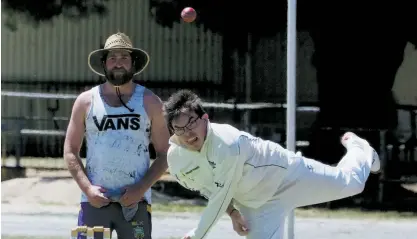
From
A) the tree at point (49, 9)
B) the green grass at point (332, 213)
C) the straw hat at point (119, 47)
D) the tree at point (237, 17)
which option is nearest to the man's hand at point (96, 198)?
the straw hat at point (119, 47)

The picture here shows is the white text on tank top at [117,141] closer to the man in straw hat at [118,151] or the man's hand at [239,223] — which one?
the man in straw hat at [118,151]

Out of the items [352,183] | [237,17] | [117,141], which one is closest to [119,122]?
[117,141]

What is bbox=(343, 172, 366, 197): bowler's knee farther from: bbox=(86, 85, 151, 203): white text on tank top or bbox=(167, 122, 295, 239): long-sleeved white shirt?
bbox=(86, 85, 151, 203): white text on tank top

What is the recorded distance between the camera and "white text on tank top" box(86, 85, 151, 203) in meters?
5.07

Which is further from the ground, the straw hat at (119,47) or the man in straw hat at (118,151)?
the straw hat at (119,47)

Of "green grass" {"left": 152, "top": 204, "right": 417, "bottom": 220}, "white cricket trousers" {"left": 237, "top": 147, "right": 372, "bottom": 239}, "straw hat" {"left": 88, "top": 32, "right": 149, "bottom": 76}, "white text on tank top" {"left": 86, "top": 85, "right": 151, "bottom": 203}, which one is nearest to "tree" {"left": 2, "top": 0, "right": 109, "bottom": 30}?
"green grass" {"left": 152, "top": 204, "right": 417, "bottom": 220}

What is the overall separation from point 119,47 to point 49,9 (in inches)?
347

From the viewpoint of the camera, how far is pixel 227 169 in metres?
4.77

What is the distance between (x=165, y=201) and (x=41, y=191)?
1.68 meters

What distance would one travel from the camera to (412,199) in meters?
12.4

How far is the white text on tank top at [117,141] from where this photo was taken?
5066 mm

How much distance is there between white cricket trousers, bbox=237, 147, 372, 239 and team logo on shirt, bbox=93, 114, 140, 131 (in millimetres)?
757

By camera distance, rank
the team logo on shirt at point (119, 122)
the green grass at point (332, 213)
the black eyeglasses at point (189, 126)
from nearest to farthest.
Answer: the black eyeglasses at point (189, 126) → the team logo on shirt at point (119, 122) → the green grass at point (332, 213)

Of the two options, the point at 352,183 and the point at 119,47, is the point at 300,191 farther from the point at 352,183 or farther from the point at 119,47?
the point at 119,47
